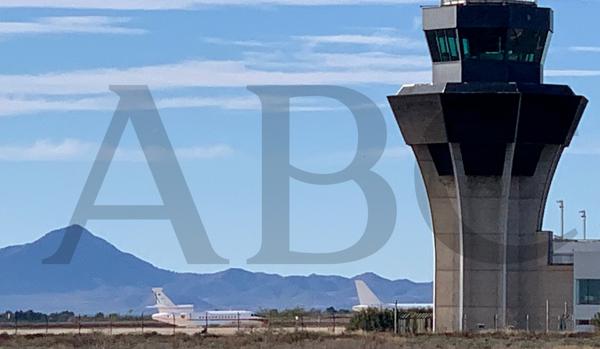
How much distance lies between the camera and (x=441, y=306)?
107m

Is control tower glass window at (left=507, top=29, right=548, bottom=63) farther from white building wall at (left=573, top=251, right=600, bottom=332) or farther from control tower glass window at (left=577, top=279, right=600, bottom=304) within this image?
control tower glass window at (left=577, top=279, right=600, bottom=304)

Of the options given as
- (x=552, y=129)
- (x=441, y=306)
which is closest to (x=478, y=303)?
(x=441, y=306)

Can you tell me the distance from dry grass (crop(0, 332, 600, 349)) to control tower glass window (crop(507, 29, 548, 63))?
16.5m

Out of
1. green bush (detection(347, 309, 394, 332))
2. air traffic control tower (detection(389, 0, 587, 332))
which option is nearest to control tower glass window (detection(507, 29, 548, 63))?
air traffic control tower (detection(389, 0, 587, 332))

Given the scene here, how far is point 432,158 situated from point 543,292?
395 inches

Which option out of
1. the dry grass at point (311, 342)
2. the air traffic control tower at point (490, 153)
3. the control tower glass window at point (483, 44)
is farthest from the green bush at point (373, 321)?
the control tower glass window at point (483, 44)

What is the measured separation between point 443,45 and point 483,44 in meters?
2.26

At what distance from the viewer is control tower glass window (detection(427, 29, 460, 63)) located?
337 feet

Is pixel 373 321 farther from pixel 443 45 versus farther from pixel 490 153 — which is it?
pixel 443 45

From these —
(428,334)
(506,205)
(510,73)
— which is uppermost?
(510,73)

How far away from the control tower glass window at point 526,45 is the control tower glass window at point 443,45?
2.96 metres

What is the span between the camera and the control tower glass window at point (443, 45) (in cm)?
10281

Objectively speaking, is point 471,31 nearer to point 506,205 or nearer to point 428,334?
point 506,205

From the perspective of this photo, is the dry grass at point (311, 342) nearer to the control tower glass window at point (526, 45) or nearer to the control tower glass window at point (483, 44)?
the control tower glass window at point (483, 44)
